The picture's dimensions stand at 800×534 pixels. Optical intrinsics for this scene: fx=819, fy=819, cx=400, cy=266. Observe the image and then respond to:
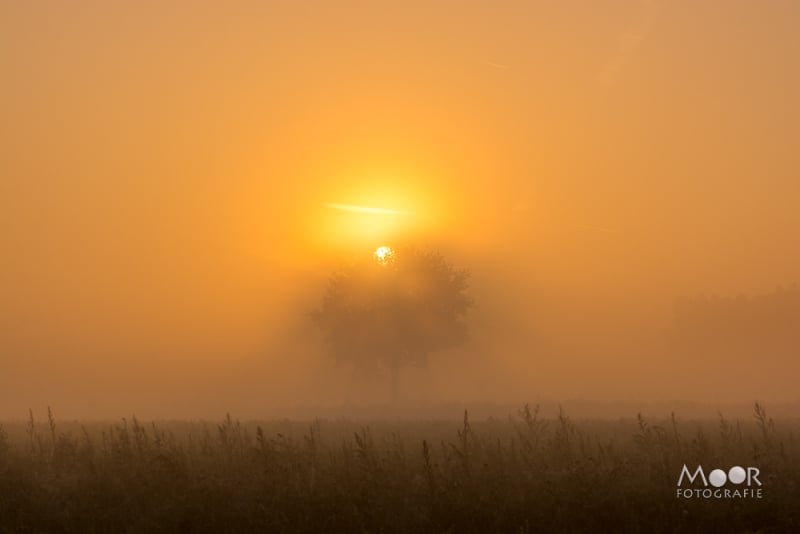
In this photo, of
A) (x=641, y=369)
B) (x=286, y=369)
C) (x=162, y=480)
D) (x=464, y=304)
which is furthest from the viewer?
(x=641, y=369)

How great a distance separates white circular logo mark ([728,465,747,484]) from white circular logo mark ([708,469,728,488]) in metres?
0.11

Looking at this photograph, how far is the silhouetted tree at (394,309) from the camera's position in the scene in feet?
213

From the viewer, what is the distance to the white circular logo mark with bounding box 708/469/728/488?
12.8 m

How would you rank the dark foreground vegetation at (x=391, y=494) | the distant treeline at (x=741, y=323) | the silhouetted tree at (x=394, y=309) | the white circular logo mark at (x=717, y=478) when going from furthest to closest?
the distant treeline at (x=741, y=323) → the silhouetted tree at (x=394, y=309) → the white circular logo mark at (x=717, y=478) → the dark foreground vegetation at (x=391, y=494)

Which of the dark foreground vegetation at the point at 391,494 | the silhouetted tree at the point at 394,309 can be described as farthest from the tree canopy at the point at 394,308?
the dark foreground vegetation at the point at 391,494

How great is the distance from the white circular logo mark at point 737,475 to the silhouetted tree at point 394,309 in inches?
2025

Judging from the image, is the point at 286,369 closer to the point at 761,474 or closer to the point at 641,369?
the point at 641,369

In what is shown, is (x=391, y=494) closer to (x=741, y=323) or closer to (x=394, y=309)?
(x=394, y=309)

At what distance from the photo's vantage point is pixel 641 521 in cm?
1107

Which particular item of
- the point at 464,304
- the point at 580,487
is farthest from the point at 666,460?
the point at 464,304

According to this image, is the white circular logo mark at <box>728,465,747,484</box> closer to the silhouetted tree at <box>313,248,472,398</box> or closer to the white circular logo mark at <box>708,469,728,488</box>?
the white circular logo mark at <box>708,469,728,488</box>

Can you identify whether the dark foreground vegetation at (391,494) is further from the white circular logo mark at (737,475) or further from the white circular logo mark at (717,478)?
the white circular logo mark at (717,478)

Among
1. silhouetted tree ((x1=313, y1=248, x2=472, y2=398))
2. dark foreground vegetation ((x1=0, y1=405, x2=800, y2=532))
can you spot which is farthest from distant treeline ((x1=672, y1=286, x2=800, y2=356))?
dark foreground vegetation ((x1=0, y1=405, x2=800, y2=532))

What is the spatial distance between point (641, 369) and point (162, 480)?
3739 inches
